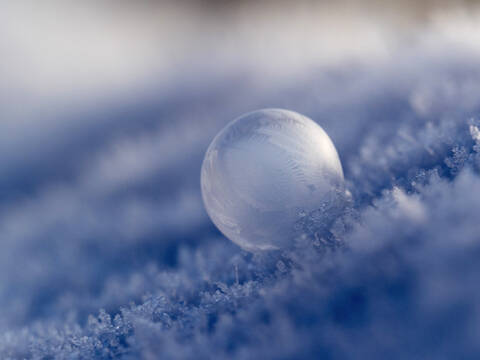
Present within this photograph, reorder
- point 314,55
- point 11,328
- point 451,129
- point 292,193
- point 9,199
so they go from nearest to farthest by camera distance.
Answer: point 292,193 < point 451,129 < point 11,328 < point 9,199 < point 314,55

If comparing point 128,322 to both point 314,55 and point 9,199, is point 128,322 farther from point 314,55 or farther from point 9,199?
point 314,55

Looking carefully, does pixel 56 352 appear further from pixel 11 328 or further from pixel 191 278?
pixel 11 328

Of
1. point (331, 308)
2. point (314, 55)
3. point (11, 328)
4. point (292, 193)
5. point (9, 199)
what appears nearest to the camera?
point (331, 308)

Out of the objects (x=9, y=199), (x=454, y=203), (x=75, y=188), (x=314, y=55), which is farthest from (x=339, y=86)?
(x=9, y=199)

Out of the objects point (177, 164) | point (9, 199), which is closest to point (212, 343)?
point (177, 164)

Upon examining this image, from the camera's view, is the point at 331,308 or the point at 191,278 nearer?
the point at 331,308

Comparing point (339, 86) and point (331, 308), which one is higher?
point (339, 86)

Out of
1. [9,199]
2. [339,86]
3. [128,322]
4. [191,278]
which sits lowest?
[128,322]
